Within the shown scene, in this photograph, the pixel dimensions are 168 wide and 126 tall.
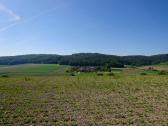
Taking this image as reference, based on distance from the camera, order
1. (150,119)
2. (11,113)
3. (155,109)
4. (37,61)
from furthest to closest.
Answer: (37,61), (155,109), (11,113), (150,119)

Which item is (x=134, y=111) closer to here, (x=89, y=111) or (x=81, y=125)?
(x=89, y=111)

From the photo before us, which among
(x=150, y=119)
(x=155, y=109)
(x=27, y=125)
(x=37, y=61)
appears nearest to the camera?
(x=27, y=125)

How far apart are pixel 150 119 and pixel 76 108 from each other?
5390 millimetres

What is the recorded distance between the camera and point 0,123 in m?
12.6

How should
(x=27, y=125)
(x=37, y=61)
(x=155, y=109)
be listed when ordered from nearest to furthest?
(x=27, y=125) → (x=155, y=109) → (x=37, y=61)

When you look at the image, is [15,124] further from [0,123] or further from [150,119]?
[150,119]

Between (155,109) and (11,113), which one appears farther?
(155,109)

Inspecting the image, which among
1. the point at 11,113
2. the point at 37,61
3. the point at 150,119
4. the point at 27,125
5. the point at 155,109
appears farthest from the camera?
the point at 37,61

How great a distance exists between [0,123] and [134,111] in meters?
8.17

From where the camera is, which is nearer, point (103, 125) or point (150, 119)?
point (103, 125)

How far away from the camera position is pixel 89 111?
16.0m

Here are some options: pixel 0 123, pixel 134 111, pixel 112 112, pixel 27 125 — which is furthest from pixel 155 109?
pixel 0 123

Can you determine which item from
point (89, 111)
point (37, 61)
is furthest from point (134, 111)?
point (37, 61)

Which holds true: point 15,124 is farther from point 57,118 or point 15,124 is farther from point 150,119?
point 150,119
